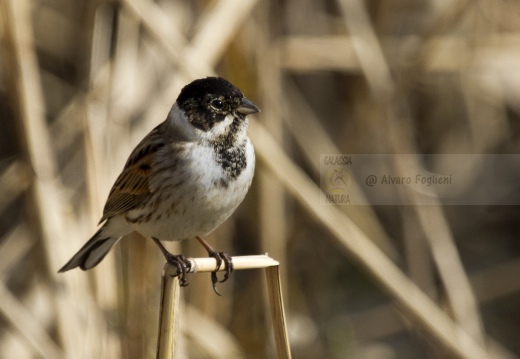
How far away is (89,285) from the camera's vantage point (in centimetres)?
299

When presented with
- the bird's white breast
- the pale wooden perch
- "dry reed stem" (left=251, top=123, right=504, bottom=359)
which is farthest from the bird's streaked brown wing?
the pale wooden perch

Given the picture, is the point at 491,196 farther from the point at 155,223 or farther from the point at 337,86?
the point at 155,223

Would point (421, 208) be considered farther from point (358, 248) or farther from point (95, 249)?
point (95, 249)

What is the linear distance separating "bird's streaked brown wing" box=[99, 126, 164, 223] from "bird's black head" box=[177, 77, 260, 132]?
20 centimetres

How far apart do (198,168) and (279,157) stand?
75cm

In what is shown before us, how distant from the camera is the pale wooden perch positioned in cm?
180

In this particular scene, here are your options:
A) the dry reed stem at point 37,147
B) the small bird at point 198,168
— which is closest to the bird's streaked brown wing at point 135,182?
the small bird at point 198,168

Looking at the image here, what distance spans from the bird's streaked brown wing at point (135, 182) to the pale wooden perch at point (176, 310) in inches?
25.4

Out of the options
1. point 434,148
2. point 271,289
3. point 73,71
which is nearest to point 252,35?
point 73,71

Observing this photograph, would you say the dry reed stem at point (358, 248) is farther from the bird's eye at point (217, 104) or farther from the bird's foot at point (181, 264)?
the bird's foot at point (181, 264)

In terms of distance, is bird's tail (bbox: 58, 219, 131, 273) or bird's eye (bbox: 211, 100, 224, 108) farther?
bird's tail (bbox: 58, 219, 131, 273)

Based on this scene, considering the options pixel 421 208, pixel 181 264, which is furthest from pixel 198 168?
pixel 421 208

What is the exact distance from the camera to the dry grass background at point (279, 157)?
280 centimetres

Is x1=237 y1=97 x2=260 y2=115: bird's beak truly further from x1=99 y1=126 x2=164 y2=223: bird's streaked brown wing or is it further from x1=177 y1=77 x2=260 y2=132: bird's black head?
x1=99 y1=126 x2=164 y2=223: bird's streaked brown wing
